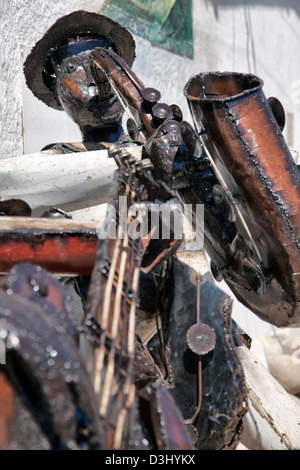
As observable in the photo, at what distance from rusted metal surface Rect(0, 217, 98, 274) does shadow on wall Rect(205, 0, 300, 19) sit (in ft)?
14.6

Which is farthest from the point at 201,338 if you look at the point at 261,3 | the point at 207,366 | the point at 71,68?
the point at 261,3

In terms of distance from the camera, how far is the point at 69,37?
2.77m

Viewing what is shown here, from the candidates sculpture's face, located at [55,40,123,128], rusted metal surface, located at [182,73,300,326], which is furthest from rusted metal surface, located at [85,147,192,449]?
sculpture's face, located at [55,40,123,128]

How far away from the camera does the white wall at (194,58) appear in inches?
133

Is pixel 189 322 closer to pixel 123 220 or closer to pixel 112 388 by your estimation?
pixel 123 220

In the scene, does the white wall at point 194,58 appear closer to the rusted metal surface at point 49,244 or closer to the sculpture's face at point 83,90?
the sculpture's face at point 83,90

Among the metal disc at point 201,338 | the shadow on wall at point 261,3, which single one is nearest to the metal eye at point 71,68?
the metal disc at point 201,338

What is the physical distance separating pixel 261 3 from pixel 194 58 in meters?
1.35

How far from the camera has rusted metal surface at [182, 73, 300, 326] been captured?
171cm

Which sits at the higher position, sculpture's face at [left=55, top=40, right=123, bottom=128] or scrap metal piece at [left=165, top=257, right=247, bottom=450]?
sculpture's face at [left=55, top=40, right=123, bottom=128]

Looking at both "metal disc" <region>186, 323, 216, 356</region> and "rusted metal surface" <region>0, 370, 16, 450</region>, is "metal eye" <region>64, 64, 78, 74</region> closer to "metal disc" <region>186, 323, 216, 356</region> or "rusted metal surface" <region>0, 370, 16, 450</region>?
"metal disc" <region>186, 323, 216, 356</region>

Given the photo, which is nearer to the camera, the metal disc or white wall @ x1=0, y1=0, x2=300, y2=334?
the metal disc

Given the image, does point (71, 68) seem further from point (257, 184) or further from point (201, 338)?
point (201, 338)

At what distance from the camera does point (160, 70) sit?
473 centimetres
